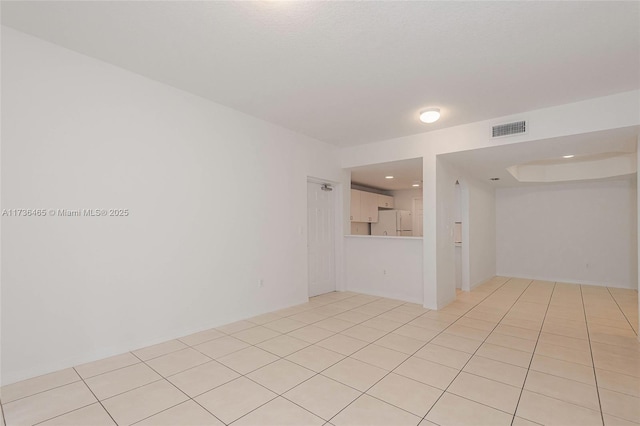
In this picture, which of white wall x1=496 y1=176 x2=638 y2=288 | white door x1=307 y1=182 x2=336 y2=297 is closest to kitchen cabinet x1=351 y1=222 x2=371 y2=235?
white door x1=307 y1=182 x2=336 y2=297

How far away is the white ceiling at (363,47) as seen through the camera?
2.09 m

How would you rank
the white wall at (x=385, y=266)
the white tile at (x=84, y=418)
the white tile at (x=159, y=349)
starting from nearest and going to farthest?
the white tile at (x=84, y=418), the white tile at (x=159, y=349), the white wall at (x=385, y=266)

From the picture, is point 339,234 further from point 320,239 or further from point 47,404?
point 47,404

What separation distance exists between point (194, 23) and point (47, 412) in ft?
9.27

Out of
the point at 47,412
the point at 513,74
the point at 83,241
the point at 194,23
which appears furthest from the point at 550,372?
the point at 83,241

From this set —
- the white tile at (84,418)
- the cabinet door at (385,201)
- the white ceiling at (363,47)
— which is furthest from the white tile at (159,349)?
the cabinet door at (385,201)

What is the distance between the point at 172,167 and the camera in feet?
10.8

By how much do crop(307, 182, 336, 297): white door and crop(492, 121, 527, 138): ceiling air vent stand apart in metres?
2.79

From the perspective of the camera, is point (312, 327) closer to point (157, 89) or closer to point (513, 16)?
point (157, 89)

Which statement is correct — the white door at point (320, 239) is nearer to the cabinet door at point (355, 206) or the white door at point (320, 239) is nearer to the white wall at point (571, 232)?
the cabinet door at point (355, 206)

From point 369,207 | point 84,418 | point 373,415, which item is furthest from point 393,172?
point 84,418

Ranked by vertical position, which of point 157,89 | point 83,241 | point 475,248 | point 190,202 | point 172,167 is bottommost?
point 475,248

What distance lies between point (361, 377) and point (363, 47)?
8.80 feet

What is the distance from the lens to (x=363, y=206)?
25.4 ft
